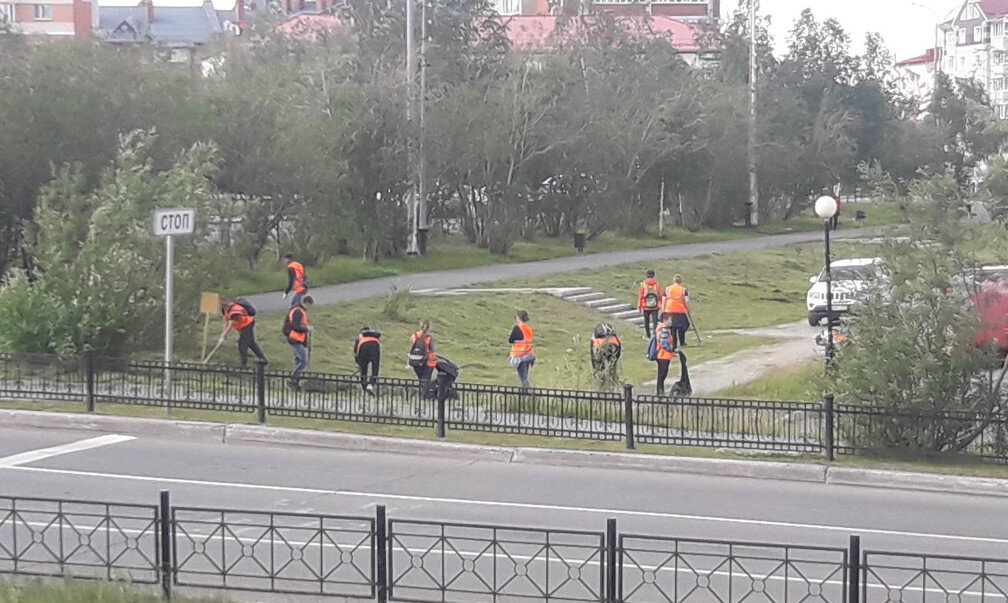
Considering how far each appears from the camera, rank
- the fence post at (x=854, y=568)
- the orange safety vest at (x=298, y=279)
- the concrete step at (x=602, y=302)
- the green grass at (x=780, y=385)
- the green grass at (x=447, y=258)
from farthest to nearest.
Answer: the concrete step at (x=602, y=302) → the green grass at (x=447, y=258) → the orange safety vest at (x=298, y=279) → the green grass at (x=780, y=385) → the fence post at (x=854, y=568)

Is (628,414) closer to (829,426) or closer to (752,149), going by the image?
(829,426)

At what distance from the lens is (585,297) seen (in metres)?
34.7

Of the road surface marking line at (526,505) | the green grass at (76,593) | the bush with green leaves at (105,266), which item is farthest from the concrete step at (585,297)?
the green grass at (76,593)

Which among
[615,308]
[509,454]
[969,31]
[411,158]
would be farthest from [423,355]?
[969,31]

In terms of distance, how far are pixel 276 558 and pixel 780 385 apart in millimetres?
11135

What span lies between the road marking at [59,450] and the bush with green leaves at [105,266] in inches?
141

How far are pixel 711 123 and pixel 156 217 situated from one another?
46488 mm

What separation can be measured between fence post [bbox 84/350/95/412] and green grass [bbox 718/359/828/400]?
28.3 ft

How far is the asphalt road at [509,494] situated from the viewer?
11445 mm

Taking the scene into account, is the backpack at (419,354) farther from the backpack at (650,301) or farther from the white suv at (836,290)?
the backpack at (650,301)

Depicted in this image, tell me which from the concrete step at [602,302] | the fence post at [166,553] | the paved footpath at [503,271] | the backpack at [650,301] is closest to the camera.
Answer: the fence post at [166,553]

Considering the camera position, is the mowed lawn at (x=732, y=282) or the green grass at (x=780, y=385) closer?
the green grass at (x=780, y=385)

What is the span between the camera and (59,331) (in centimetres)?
1886

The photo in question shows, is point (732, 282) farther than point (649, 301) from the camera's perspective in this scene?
Yes
